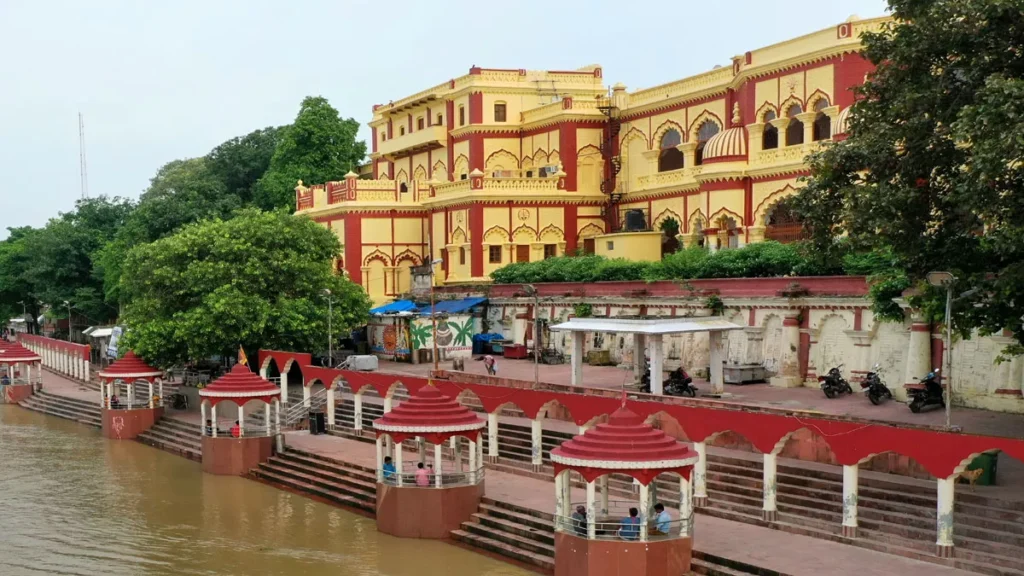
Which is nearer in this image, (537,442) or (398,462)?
(398,462)

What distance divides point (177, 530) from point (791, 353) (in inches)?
552

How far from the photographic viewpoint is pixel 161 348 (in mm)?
31406

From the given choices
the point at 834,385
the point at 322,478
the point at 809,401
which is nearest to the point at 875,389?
the point at 834,385

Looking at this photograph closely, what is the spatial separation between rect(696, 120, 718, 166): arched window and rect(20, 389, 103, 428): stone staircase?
21.1 m

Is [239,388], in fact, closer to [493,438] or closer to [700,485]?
[493,438]

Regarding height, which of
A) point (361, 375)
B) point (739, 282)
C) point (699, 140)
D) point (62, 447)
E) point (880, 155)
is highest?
point (699, 140)

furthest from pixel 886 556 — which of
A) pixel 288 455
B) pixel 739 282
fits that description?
pixel 288 455

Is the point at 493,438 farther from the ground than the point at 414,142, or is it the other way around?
the point at 414,142

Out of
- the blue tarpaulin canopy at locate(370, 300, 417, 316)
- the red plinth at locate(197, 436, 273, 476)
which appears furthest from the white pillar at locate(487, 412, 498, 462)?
the blue tarpaulin canopy at locate(370, 300, 417, 316)

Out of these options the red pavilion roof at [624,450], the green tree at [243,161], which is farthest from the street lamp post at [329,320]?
the green tree at [243,161]

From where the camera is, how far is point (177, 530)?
20734mm

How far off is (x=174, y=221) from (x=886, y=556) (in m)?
41.5

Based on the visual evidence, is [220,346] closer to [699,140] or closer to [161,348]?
[161,348]

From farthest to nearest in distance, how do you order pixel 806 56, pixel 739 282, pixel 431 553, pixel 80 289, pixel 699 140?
pixel 80 289 < pixel 699 140 < pixel 806 56 < pixel 739 282 < pixel 431 553
